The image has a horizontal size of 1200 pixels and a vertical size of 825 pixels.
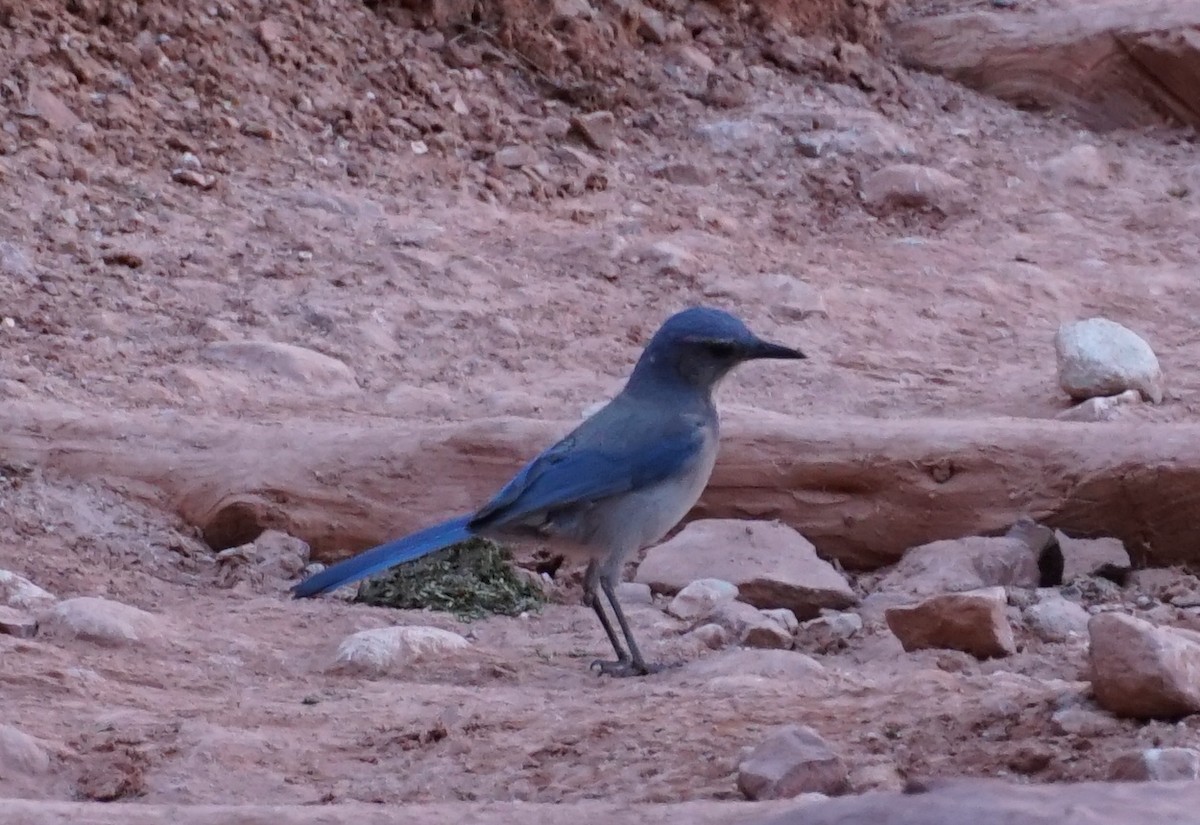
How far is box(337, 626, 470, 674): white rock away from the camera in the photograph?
4.23 meters

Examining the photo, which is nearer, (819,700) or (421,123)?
(819,700)

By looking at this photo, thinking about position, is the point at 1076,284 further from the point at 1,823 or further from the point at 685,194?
the point at 1,823

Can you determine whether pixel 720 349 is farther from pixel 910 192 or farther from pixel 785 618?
pixel 910 192

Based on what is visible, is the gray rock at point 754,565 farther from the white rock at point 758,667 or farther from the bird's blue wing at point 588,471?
the white rock at point 758,667

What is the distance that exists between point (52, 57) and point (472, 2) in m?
2.12

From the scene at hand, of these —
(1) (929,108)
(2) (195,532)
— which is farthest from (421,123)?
(2) (195,532)

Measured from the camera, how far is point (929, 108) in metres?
9.84

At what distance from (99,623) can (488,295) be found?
327 cm

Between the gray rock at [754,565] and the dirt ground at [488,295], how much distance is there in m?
0.26

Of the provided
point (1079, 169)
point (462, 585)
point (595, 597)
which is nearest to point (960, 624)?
point (595, 597)

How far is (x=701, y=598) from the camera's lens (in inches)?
193

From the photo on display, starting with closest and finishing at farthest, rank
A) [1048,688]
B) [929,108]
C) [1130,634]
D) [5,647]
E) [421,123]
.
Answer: [1130,634]
[1048,688]
[5,647]
[421,123]
[929,108]

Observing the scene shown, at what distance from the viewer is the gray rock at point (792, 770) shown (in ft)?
9.38

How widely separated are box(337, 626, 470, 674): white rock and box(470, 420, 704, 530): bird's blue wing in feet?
1.11
